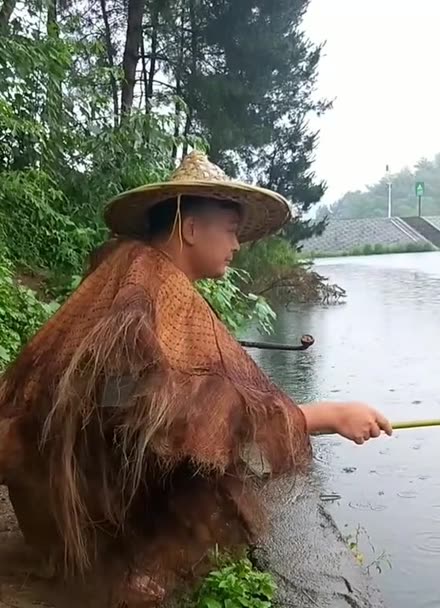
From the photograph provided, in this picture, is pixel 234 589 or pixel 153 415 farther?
pixel 234 589

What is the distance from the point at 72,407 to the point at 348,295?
27.2 feet

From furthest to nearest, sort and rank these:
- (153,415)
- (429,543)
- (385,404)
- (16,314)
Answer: (385,404)
(16,314)
(429,543)
(153,415)

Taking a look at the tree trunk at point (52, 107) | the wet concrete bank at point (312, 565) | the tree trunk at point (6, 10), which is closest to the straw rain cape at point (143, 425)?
the wet concrete bank at point (312, 565)

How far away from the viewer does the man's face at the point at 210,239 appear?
4.51ft

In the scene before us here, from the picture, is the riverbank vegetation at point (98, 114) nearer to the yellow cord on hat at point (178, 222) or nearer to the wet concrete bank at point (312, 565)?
the wet concrete bank at point (312, 565)

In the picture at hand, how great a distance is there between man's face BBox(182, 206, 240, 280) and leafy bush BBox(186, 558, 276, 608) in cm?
59

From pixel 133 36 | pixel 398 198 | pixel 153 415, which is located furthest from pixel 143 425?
pixel 398 198

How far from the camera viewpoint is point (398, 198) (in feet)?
39.1

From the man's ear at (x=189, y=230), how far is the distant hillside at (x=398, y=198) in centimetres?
936

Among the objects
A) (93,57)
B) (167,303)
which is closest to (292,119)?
(93,57)

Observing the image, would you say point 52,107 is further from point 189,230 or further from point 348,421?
point 348,421

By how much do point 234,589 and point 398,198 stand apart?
1086 centimetres

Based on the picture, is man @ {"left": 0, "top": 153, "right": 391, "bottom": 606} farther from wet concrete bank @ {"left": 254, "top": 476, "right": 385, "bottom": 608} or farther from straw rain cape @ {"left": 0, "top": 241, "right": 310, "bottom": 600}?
wet concrete bank @ {"left": 254, "top": 476, "right": 385, "bottom": 608}

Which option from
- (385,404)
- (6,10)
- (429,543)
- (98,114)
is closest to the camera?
(429,543)
